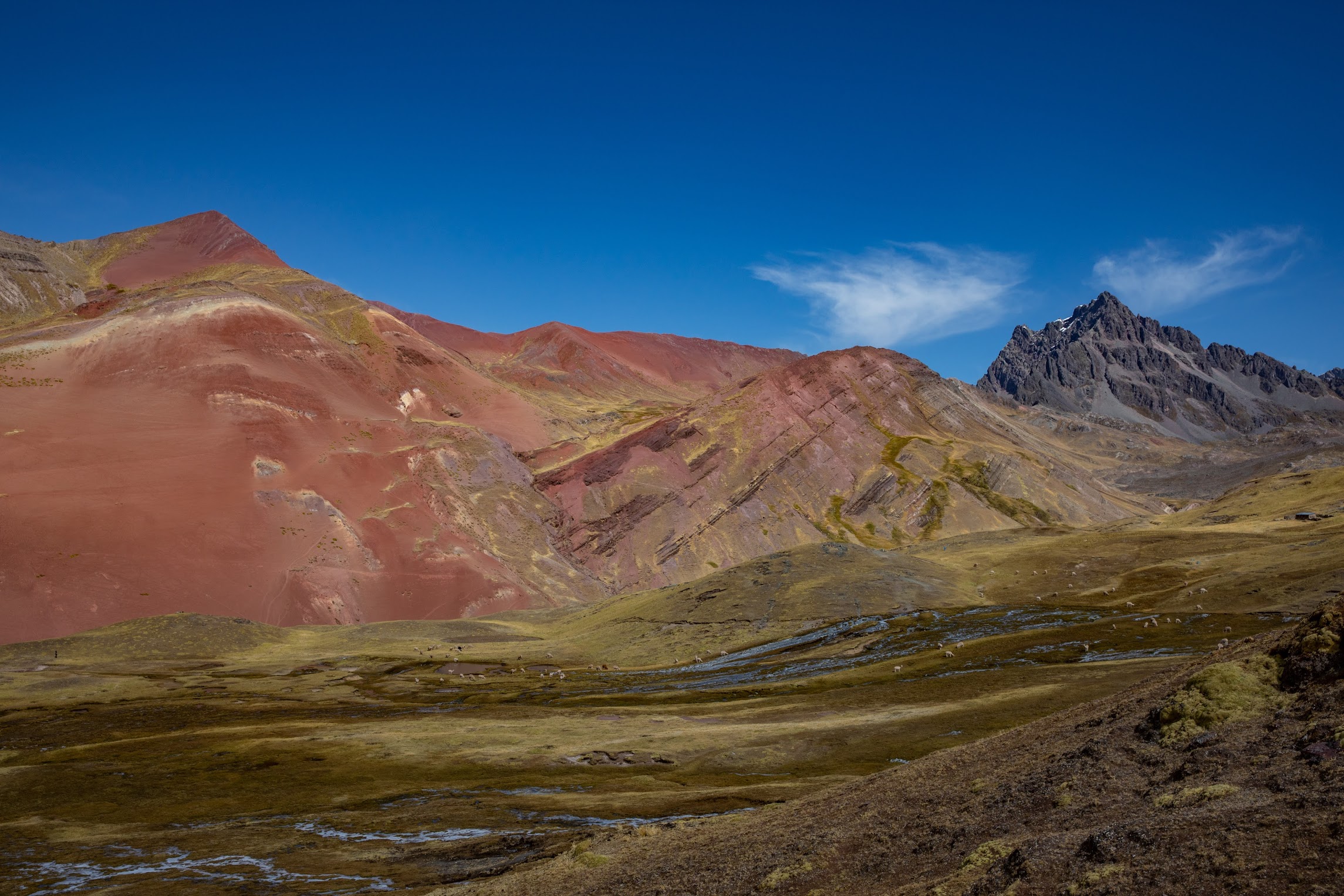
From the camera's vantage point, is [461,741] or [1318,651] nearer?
[1318,651]

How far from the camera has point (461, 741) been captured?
69.6m

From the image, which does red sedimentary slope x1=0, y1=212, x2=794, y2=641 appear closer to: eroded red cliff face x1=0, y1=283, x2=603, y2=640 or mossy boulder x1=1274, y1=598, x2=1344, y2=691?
eroded red cliff face x1=0, y1=283, x2=603, y2=640

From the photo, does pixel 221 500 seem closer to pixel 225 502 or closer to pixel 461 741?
pixel 225 502

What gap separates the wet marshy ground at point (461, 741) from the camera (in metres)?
41.9

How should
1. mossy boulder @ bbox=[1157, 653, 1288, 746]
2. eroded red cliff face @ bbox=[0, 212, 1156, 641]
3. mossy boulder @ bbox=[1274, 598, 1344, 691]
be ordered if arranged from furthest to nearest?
eroded red cliff face @ bbox=[0, 212, 1156, 641], mossy boulder @ bbox=[1157, 653, 1288, 746], mossy boulder @ bbox=[1274, 598, 1344, 691]

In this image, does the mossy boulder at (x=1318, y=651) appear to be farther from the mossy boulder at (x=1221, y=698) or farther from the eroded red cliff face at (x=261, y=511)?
the eroded red cliff face at (x=261, y=511)

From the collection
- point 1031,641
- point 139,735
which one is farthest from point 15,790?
point 1031,641

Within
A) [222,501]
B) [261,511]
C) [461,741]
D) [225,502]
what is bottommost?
[461,741]

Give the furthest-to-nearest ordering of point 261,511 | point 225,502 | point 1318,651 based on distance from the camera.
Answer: point 261,511 < point 225,502 < point 1318,651

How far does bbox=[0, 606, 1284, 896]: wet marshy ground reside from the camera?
4188 centimetres

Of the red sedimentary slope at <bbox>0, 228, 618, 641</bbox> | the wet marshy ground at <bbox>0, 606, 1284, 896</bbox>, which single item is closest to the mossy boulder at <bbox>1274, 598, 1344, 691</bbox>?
the wet marshy ground at <bbox>0, 606, 1284, 896</bbox>

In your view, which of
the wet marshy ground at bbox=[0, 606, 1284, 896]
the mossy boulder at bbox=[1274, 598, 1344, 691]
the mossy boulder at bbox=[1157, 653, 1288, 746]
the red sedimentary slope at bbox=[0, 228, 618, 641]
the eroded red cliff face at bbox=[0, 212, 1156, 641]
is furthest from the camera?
the eroded red cliff face at bbox=[0, 212, 1156, 641]

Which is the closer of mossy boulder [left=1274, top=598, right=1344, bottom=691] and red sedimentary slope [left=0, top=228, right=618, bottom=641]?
mossy boulder [left=1274, top=598, right=1344, bottom=691]

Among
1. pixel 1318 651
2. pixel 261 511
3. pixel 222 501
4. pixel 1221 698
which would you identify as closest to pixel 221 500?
pixel 222 501
